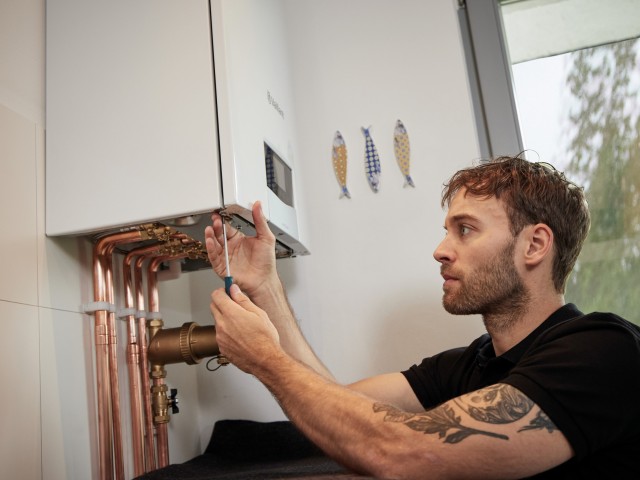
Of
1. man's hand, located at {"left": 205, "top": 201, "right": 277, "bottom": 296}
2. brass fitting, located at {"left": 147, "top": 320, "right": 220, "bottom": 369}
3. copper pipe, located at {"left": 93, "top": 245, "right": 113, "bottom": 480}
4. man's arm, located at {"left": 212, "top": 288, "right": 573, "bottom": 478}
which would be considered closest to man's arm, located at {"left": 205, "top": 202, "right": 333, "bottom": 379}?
man's hand, located at {"left": 205, "top": 201, "right": 277, "bottom": 296}

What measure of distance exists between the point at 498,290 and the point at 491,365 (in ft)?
0.49

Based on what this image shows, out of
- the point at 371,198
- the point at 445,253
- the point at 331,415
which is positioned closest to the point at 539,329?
the point at 445,253

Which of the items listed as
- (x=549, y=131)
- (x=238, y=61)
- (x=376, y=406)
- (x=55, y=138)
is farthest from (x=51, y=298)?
(x=549, y=131)

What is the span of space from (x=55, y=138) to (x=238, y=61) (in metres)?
0.43

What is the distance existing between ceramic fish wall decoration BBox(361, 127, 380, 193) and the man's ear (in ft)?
2.07

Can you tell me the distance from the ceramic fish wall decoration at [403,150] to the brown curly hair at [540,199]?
0.45 meters

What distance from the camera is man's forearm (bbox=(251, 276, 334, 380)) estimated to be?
1.45 m

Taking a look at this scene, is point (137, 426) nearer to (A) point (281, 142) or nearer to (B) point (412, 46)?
(A) point (281, 142)

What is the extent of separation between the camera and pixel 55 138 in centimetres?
142

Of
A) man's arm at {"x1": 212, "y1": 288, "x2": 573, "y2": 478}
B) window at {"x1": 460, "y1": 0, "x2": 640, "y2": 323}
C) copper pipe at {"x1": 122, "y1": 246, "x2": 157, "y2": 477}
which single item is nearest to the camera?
man's arm at {"x1": 212, "y1": 288, "x2": 573, "y2": 478}

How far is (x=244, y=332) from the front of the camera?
1146 millimetres

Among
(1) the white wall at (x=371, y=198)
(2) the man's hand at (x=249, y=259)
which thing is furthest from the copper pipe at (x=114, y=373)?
(1) the white wall at (x=371, y=198)

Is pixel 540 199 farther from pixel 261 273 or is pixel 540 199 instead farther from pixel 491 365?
pixel 261 273

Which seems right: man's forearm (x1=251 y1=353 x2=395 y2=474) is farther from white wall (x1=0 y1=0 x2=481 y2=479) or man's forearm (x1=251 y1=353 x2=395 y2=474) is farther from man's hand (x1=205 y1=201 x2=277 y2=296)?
white wall (x1=0 y1=0 x2=481 y2=479)
